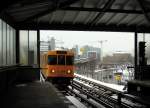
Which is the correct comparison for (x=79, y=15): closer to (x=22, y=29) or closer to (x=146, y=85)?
(x=22, y=29)

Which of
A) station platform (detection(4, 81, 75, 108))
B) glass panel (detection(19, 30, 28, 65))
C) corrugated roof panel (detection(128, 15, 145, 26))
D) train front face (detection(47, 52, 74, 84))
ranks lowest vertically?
station platform (detection(4, 81, 75, 108))

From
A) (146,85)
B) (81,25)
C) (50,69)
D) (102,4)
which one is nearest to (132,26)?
(81,25)

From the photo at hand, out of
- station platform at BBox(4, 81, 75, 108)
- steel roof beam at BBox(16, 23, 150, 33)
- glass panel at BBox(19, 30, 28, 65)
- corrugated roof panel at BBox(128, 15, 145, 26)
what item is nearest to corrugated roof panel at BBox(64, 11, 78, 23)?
steel roof beam at BBox(16, 23, 150, 33)

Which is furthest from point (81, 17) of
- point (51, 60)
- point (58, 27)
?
point (51, 60)

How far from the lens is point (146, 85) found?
12531 mm

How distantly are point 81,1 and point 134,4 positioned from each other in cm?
297

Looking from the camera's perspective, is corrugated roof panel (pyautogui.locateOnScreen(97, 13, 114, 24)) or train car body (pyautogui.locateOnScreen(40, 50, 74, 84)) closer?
corrugated roof panel (pyautogui.locateOnScreen(97, 13, 114, 24))

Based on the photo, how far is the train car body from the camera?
23.1 metres

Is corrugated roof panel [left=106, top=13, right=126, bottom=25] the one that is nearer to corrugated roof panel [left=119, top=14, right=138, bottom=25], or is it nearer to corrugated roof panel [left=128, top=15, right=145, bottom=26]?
corrugated roof panel [left=119, top=14, right=138, bottom=25]

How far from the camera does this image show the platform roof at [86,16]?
1551 cm

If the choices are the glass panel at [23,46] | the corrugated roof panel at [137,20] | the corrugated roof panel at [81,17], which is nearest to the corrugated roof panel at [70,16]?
the corrugated roof panel at [81,17]

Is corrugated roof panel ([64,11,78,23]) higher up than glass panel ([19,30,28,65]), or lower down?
Result: higher up

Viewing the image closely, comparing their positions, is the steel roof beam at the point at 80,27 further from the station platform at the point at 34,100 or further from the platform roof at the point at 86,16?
the station platform at the point at 34,100

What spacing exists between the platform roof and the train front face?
437 cm
